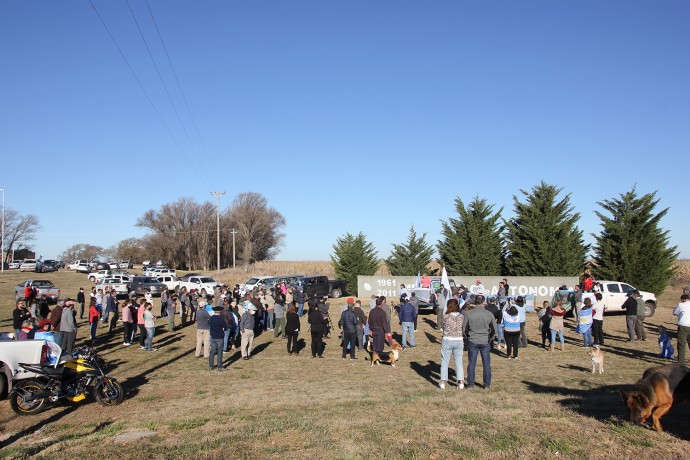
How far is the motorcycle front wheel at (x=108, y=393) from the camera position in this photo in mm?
9680

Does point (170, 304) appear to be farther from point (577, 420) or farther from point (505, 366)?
point (577, 420)

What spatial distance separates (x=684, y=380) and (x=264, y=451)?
17.1 feet

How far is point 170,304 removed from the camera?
832 inches

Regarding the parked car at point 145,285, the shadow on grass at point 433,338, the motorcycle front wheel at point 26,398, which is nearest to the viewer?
the motorcycle front wheel at point 26,398

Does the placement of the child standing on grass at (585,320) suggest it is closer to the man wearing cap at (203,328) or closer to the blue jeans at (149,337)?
the man wearing cap at (203,328)

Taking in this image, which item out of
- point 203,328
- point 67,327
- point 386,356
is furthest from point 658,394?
point 67,327

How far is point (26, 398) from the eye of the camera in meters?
9.05

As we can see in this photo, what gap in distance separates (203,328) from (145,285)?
23.8m

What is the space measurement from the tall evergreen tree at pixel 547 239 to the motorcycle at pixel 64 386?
28.1 metres

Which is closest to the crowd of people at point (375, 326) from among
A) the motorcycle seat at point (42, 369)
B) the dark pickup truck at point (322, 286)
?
the motorcycle seat at point (42, 369)

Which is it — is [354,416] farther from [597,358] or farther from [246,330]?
[246,330]

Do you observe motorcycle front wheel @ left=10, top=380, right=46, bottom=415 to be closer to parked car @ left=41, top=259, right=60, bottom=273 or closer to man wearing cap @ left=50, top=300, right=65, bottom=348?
man wearing cap @ left=50, top=300, right=65, bottom=348

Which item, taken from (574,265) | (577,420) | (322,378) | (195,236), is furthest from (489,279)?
(195,236)

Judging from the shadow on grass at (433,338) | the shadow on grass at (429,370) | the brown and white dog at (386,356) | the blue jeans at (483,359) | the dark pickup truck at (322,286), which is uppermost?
the dark pickup truck at (322,286)
